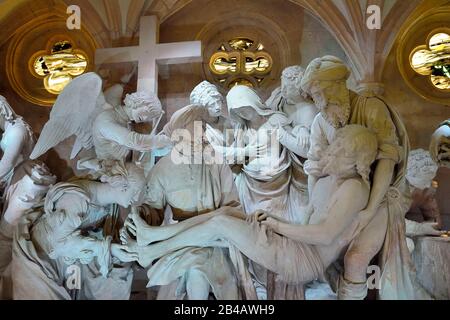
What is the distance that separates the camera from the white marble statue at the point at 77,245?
155 inches

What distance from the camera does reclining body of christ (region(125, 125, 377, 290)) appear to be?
3.54 m

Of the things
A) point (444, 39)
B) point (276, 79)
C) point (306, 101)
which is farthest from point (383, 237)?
point (444, 39)

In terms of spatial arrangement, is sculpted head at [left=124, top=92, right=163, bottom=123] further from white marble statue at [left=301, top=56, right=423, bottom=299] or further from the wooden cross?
white marble statue at [left=301, top=56, right=423, bottom=299]

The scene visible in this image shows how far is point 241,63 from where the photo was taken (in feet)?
20.6

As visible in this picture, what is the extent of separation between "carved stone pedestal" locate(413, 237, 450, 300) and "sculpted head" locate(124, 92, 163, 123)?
2.42m

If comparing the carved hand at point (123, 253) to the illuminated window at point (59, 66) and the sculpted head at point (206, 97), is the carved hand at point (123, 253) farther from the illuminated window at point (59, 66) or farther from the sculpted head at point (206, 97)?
the illuminated window at point (59, 66)

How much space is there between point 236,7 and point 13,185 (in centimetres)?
317

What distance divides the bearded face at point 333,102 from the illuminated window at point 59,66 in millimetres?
3489

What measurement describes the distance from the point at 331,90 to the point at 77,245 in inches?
81.1

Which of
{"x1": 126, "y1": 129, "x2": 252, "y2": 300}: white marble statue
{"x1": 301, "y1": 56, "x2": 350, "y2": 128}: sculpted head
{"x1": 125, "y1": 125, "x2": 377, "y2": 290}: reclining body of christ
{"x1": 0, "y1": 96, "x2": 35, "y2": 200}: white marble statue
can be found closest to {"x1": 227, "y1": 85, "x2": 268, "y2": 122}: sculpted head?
{"x1": 126, "y1": 129, "x2": 252, "y2": 300}: white marble statue

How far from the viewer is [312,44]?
6.23m

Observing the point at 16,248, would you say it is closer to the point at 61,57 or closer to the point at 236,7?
the point at 61,57

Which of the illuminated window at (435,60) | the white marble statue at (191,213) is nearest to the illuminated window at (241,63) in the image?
the illuminated window at (435,60)
